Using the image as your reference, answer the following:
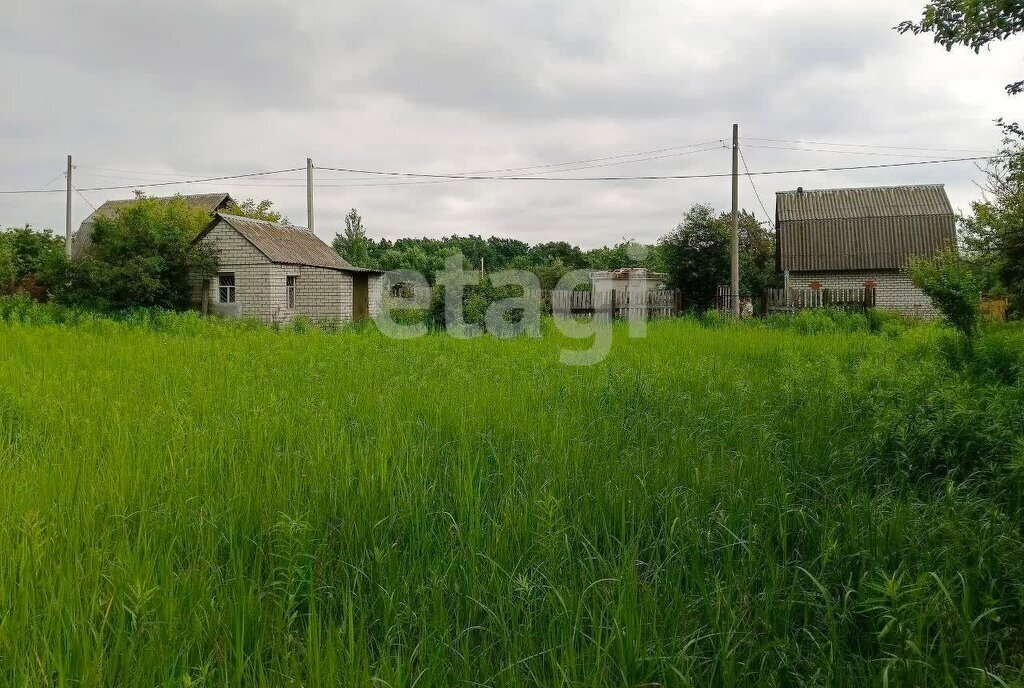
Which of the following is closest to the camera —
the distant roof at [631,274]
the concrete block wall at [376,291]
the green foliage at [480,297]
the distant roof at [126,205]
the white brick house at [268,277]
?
the green foliage at [480,297]

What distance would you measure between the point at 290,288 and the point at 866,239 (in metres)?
26.0

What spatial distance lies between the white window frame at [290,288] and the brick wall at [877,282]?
22.0 m

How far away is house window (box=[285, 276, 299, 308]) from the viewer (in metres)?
26.8

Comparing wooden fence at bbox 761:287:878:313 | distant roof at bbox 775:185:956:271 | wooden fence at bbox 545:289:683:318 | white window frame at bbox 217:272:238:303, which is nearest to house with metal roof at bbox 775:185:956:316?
distant roof at bbox 775:185:956:271

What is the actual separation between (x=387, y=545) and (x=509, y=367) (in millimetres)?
5733

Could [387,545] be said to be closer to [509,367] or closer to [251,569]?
[251,569]

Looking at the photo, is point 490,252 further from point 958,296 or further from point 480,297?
point 958,296

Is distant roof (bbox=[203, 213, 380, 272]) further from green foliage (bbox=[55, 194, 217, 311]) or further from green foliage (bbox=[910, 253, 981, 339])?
green foliage (bbox=[910, 253, 981, 339])

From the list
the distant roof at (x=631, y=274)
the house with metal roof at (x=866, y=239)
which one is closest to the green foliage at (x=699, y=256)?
the distant roof at (x=631, y=274)

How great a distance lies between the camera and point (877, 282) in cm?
3106

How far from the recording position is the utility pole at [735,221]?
22922mm

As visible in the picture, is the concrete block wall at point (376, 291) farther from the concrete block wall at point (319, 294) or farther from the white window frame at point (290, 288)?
the white window frame at point (290, 288)

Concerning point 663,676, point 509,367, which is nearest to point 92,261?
point 509,367

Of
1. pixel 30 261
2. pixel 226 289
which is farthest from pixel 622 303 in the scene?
pixel 30 261
